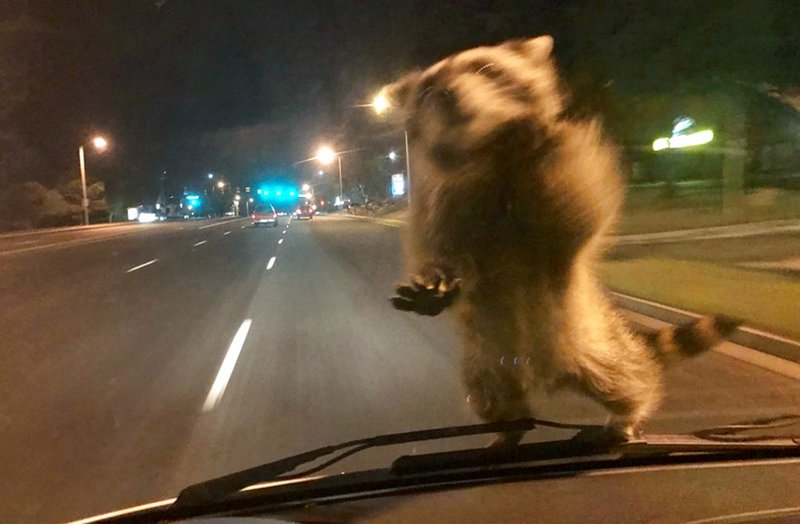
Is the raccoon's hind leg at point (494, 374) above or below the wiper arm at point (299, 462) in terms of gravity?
above

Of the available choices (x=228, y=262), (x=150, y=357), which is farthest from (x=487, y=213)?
(x=228, y=262)

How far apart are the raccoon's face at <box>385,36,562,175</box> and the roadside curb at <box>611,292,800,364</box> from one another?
4.79m

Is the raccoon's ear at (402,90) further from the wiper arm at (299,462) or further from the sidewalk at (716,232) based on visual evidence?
the sidewalk at (716,232)

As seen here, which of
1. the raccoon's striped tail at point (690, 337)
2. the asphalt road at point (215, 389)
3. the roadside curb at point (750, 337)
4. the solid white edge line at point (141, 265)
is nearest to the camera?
the raccoon's striped tail at point (690, 337)

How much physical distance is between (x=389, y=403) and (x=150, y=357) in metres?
4.29

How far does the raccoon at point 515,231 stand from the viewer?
4969 mm

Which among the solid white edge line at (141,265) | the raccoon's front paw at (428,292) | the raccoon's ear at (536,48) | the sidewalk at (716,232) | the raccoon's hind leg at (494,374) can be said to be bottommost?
the solid white edge line at (141,265)

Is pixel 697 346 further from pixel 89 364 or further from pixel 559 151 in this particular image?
pixel 89 364

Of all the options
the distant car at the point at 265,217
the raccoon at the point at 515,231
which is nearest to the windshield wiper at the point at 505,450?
the raccoon at the point at 515,231

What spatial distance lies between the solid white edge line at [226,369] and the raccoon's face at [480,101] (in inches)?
182

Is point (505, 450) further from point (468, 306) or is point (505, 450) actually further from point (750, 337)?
point (750, 337)

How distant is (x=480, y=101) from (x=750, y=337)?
8.08m

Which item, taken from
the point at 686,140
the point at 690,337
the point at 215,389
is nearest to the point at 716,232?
the point at 686,140

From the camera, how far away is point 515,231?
512 cm
